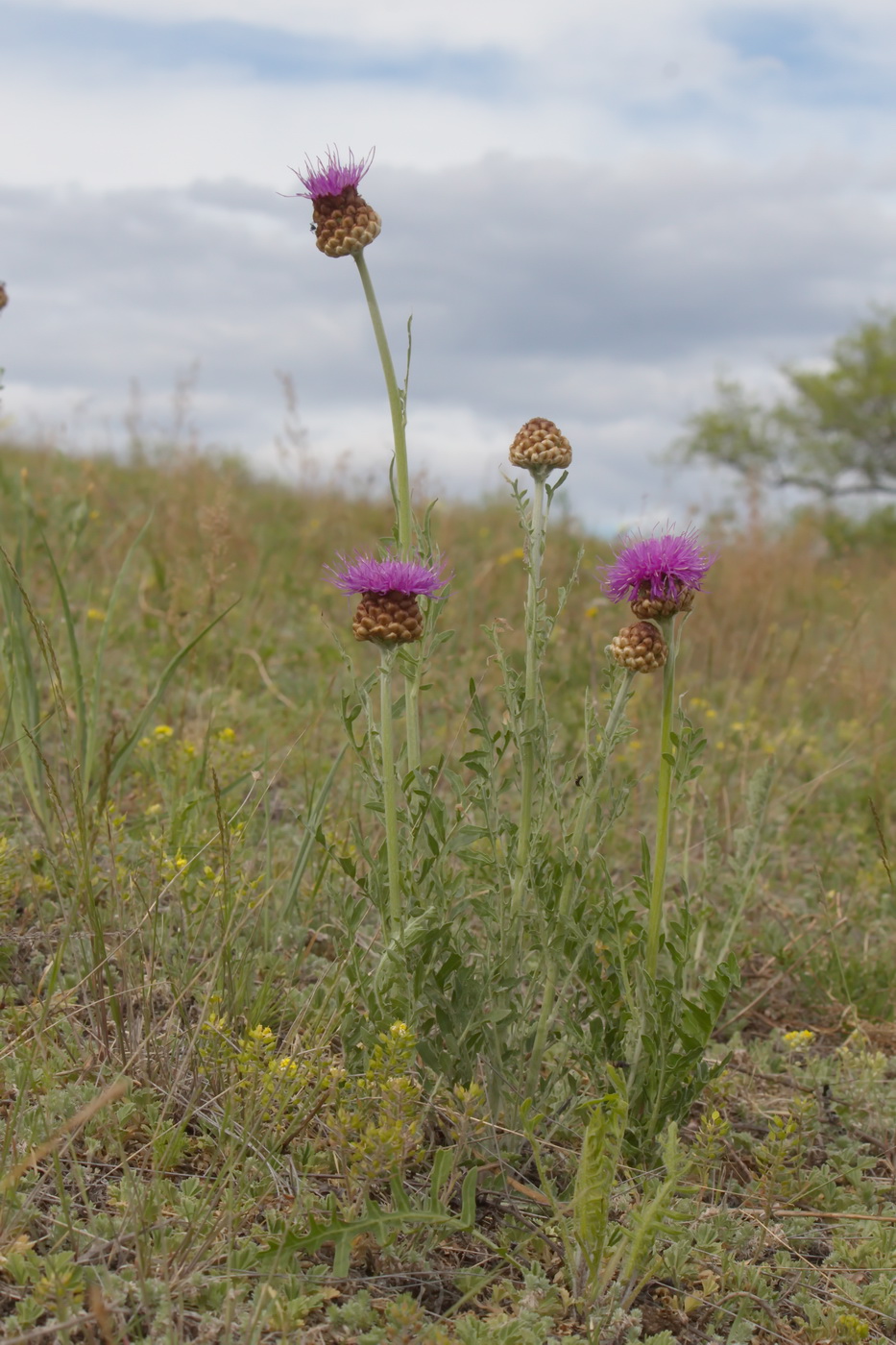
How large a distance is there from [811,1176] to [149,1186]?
1.38 metres

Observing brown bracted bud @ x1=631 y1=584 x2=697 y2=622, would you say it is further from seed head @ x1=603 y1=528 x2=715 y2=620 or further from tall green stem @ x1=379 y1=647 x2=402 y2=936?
tall green stem @ x1=379 y1=647 x2=402 y2=936

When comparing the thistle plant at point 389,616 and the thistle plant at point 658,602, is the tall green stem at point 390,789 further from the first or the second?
the thistle plant at point 658,602

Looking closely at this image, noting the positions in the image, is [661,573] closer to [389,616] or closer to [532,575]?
[532,575]

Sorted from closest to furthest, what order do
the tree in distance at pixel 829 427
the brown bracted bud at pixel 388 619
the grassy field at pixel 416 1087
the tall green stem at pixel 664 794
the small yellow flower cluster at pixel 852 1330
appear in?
the grassy field at pixel 416 1087
the small yellow flower cluster at pixel 852 1330
the brown bracted bud at pixel 388 619
the tall green stem at pixel 664 794
the tree in distance at pixel 829 427

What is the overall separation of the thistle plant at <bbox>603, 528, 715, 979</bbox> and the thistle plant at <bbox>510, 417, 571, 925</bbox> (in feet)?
0.49

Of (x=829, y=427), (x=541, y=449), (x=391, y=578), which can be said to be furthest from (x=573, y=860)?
(x=829, y=427)

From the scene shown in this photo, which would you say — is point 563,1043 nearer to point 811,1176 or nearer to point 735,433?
point 811,1176

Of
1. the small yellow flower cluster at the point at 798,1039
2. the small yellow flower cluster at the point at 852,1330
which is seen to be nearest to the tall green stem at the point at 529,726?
the small yellow flower cluster at the point at 852,1330

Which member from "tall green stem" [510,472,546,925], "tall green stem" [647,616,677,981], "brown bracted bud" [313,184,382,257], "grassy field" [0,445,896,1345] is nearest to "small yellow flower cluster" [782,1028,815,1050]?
"grassy field" [0,445,896,1345]

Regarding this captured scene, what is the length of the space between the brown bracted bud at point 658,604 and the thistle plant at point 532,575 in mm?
195

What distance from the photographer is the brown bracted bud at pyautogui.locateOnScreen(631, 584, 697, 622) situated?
6.70ft

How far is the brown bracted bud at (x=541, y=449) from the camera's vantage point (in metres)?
2.11

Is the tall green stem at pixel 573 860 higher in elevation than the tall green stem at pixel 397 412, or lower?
lower

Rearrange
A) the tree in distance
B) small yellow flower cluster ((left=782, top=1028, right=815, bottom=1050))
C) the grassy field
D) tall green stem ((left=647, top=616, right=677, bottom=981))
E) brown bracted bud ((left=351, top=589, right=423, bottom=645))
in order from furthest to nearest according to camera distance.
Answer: the tree in distance
small yellow flower cluster ((left=782, top=1028, right=815, bottom=1050))
tall green stem ((left=647, top=616, right=677, bottom=981))
brown bracted bud ((left=351, top=589, right=423, bottom=645))
the grassy field
